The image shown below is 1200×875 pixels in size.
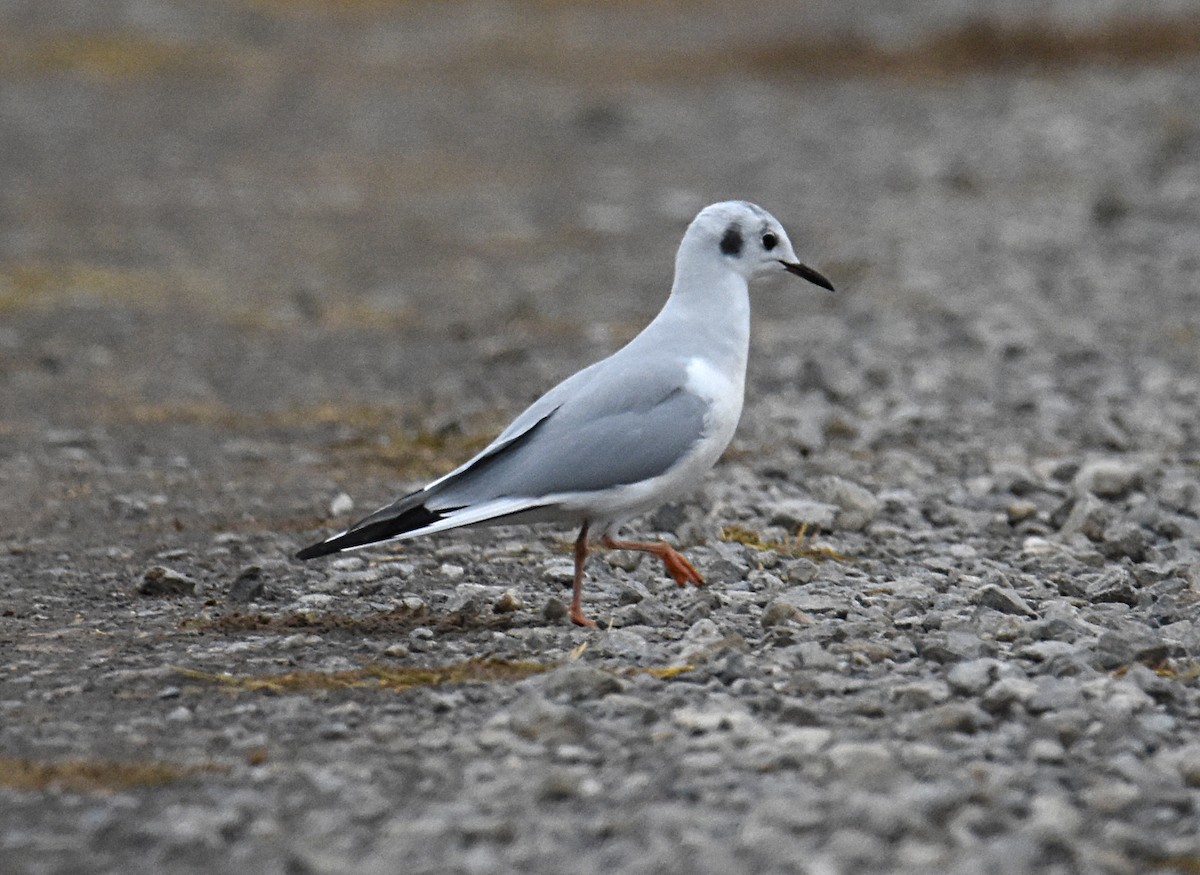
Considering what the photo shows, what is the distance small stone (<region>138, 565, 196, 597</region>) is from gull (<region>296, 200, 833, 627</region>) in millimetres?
759

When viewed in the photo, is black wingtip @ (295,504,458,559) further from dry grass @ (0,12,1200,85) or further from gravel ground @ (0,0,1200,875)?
dry grass @ (0,12,1200,85)

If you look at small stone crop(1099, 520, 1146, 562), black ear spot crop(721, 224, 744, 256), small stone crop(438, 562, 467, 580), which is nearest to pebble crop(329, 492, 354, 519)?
small stone crop(438, 562, 467, 580)

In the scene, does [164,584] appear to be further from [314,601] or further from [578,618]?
[578,618]

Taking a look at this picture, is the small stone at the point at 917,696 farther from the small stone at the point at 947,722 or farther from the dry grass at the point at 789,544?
the dry grass at the point at 789,544

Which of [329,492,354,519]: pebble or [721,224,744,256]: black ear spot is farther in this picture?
[329,492,354,519]: pebble

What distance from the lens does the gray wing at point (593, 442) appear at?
5.37 m

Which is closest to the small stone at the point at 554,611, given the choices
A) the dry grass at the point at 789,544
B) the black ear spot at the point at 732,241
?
the dry grass at the point at 789,544

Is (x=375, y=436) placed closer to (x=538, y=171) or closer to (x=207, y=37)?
(x=538, y=171)

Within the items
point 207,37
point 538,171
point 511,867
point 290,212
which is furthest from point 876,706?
point 207,37

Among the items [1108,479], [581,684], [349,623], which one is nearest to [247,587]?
[349,623]

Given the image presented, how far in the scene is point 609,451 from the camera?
17.7ft

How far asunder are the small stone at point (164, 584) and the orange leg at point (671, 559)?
4.31 ft

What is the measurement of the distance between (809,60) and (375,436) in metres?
17.4

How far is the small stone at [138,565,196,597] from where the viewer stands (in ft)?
19.4
